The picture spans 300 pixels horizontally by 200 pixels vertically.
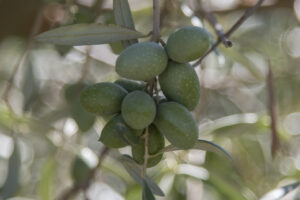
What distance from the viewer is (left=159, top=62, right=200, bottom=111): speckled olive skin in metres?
0.68

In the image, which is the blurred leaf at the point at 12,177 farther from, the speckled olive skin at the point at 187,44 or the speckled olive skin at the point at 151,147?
the speckled olive skin at the point at 187,44

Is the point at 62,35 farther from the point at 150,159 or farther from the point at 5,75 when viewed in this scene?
the point at 5,75

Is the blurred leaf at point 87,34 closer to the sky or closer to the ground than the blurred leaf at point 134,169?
closer to the sky

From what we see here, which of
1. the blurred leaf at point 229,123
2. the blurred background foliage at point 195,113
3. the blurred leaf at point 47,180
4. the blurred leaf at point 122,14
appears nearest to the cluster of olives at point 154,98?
the blurred leaf at point 122,14

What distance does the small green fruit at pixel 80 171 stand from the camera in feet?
4.19

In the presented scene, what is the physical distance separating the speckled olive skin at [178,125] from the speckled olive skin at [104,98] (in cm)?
7

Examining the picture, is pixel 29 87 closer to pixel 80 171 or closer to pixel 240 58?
pixel 80 171

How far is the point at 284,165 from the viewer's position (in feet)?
5.10

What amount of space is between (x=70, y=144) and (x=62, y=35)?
0.77 m

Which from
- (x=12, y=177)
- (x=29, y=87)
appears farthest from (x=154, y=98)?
(x=29, y=87)

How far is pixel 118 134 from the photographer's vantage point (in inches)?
26.9

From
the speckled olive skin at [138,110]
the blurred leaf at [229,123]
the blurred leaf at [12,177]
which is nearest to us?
the speckled olive skin at [138,110]

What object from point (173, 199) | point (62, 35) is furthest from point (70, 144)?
point (62, 35)

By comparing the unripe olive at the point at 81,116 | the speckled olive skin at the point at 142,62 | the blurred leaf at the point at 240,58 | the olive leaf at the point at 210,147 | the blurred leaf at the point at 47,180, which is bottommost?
the blurred leaf at the point at 47,180
